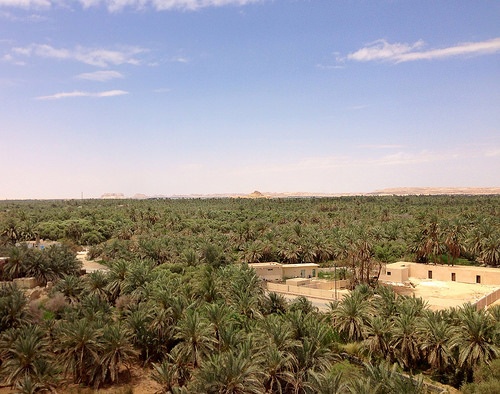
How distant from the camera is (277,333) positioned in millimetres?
26109

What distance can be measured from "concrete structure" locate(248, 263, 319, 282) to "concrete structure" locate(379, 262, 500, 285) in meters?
8.77

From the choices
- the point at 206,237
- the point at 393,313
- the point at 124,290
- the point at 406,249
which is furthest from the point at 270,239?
the point at 393,313

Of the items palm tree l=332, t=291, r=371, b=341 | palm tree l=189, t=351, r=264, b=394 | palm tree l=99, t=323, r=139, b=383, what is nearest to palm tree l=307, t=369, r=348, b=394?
palm tree l=189, t=351, r=264, b=394

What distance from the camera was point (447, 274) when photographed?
48.8 meters

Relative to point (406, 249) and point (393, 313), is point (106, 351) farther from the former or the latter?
point (406, 249)

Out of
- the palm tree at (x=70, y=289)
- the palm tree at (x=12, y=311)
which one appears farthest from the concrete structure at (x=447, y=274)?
the palm tree at (x=12, y=311)

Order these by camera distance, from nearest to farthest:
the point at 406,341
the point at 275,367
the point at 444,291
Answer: the point at 275,367 < the point at 406,341 < the point at 444,291

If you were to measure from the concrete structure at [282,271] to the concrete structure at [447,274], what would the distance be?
877 cm

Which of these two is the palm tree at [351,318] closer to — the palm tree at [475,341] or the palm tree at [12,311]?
the palm tree at [475,341]

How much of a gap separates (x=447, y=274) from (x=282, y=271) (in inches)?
671

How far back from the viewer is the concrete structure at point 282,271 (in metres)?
51.6

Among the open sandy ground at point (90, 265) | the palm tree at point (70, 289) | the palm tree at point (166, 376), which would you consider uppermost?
the palm tree at point (70, 289)

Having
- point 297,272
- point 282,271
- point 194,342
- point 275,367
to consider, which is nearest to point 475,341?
point 275,367

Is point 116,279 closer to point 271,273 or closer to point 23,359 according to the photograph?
point 23,359
